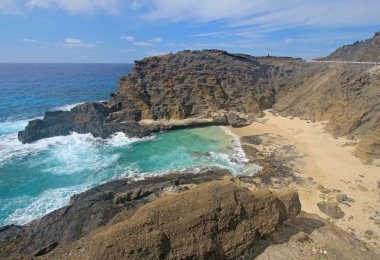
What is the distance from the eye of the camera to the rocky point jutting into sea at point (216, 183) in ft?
34.3

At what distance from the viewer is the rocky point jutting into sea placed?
10.5 m

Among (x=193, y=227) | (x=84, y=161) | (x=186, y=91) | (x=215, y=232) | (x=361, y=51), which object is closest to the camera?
(x=193, y=227)

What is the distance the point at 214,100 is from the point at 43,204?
106 feet

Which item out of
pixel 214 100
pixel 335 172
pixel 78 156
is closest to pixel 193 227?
pixel 335 172

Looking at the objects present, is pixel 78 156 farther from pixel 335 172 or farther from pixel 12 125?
pixel 335 172

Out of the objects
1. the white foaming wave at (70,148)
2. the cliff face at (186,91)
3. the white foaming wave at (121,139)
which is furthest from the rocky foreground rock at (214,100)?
the white foaming wave at (70,148)

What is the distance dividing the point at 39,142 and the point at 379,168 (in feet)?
131

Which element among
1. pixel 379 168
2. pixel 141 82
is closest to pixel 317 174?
pixel 379 168

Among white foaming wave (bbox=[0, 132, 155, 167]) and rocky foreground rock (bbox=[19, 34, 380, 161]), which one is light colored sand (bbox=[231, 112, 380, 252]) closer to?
rocky foreground rock (bbox=[19, 34, 380, 161])

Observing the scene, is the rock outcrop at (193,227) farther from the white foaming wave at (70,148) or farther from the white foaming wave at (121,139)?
the white foaming wave at (121,139)

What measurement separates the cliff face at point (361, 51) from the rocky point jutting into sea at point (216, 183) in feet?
2.16

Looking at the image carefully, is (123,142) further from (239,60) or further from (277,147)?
(239,60)

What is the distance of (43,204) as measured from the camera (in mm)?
22703

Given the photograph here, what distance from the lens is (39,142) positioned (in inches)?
1496
